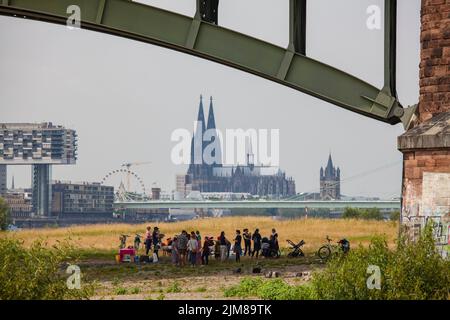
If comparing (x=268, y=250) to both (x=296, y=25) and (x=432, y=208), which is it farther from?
(x=432, y=208)

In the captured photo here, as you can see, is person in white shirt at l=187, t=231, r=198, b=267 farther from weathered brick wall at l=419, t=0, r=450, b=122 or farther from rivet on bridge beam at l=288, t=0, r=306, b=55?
weathered brick wall at l=419, t=0, r=450, b=122

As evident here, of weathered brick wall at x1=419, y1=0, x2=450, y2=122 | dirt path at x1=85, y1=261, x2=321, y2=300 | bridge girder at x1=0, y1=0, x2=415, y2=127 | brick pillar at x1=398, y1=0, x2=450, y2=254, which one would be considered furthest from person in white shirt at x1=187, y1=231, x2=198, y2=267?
weathered brick wall at x1=419, y1=0, x2=450, y2=122

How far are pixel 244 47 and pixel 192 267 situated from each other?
28.8 ft

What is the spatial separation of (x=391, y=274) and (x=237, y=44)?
40.7 feet

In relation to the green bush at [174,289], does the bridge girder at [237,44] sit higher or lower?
higher

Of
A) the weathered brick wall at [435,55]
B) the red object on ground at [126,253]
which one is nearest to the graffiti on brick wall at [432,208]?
the weathered brick wall at [435,55]

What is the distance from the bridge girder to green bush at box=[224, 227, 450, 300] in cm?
1016

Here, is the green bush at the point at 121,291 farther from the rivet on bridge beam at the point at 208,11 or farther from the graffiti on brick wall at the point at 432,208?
the rivet on bridge beam at the point at 208,11

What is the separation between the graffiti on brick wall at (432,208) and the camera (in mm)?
24625

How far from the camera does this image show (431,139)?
25.4 m

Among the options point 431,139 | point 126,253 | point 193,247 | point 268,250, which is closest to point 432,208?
point 431,139

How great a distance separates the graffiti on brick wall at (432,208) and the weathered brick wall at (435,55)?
2.10m

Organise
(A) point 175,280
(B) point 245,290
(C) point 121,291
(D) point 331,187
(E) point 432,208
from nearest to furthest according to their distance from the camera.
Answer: (E) point 432,208
(B) point 245,290
(C) point 121,291
(A) point 175,280
(D) point 331,187
